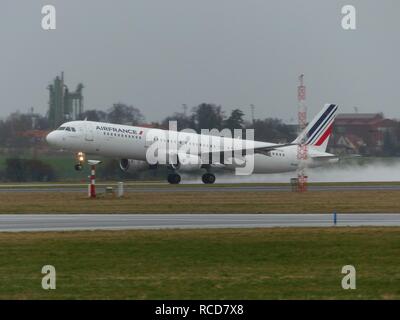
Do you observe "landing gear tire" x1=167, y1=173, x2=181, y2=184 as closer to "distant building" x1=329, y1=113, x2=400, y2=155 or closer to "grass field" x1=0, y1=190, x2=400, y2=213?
"grass field" x1=0, y1=190, x2=400, y2=213

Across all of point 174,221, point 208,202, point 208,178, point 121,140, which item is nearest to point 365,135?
point 208,178

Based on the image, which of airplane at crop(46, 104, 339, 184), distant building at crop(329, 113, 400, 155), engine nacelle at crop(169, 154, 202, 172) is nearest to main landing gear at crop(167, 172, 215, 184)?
airplane at crop(46, 104, 339, 184)

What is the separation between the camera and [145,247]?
22.8m

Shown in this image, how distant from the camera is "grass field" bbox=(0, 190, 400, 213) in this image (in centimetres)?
3712

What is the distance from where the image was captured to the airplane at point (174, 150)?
60281 mm

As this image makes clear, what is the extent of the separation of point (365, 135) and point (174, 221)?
60988 millimetres

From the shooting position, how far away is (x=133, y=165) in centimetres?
6444

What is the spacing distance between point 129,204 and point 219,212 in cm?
637

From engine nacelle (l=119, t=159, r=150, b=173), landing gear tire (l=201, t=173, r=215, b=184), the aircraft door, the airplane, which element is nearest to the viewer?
the aircraft door

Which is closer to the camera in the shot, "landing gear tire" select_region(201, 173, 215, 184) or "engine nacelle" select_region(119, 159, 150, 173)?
"landing gear tire" select_region(201, 173, 215, 184)

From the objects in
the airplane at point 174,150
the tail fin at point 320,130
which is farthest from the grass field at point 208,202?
the tail fin at point 320,130

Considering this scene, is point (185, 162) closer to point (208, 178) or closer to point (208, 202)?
point (208, 178)
